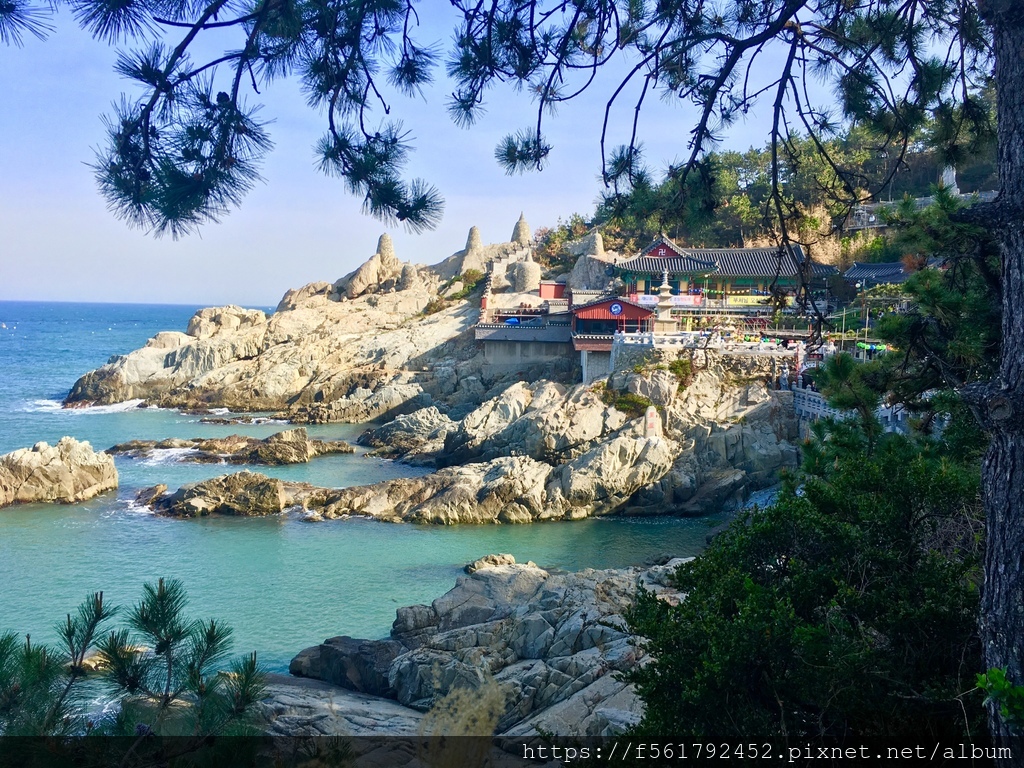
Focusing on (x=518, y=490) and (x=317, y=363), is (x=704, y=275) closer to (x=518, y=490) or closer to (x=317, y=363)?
(x=518, y=490)

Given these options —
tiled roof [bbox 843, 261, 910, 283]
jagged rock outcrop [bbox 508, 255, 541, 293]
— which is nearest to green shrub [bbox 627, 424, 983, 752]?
tiled roof [bbox 843, 261, 910, 283]

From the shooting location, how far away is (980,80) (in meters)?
5.53

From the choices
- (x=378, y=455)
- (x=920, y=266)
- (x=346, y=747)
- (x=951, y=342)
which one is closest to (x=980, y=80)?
(x=951, y=342)

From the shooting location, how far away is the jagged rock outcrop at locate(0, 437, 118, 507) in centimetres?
2066

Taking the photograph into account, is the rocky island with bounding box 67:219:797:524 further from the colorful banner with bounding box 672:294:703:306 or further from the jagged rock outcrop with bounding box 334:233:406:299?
the colorful banner with bounding box 672:294:703:306

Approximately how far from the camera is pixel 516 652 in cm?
1070

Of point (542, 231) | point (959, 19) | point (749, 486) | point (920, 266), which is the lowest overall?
point (749, 486)

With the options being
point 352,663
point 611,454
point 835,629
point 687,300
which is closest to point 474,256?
point 687,300

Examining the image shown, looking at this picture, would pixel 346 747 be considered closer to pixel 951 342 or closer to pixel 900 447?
pixel 951 342

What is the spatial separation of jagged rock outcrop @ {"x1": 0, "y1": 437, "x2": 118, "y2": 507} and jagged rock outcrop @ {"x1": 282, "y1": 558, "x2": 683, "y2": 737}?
13.0 m

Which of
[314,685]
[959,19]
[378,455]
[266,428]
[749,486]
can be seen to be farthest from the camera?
[266,428]

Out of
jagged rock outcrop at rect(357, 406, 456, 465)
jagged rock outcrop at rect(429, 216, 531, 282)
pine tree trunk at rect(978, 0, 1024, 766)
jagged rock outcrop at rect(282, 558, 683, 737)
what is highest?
jagged rock outcrop at rect(429, 216, 531, 282)

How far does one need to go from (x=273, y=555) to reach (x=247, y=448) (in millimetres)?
10164

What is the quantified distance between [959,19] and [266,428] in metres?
29.5
